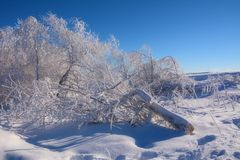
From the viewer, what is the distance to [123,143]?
611cm

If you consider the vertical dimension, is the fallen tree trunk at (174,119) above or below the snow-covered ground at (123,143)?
above

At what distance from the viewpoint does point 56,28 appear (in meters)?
12.6

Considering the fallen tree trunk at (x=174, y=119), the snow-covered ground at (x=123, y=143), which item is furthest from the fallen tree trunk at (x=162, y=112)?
the snow-covered ground at (x=123, y=143)

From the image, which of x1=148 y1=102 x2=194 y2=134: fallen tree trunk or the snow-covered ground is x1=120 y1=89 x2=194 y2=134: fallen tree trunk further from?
the snow-covered ground

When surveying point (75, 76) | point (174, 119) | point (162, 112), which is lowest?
point (174, 119)

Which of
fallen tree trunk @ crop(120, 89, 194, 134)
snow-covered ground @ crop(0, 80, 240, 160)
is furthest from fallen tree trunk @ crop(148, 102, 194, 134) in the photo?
snow-covered ground @ crop(0, 80, 240, 160)

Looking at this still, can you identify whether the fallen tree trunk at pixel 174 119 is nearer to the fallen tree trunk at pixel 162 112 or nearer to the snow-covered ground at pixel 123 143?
the fallen tree trunk at pixel 162 112

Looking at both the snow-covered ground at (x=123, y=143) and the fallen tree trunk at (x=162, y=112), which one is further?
the fallen tree trunk at (x=162, y=112)

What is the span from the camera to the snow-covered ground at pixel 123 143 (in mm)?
5574

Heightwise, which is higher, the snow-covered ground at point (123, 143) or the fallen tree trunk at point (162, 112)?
the fallen tree trunk at point (162, 112)

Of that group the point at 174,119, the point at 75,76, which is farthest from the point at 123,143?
the point at 75,76

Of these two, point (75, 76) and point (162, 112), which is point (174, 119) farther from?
point (75, 76)

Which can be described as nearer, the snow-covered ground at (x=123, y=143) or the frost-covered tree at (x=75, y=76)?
the snow-covered ground at (x=123, y=143)

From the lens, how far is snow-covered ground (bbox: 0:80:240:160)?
557 cm
